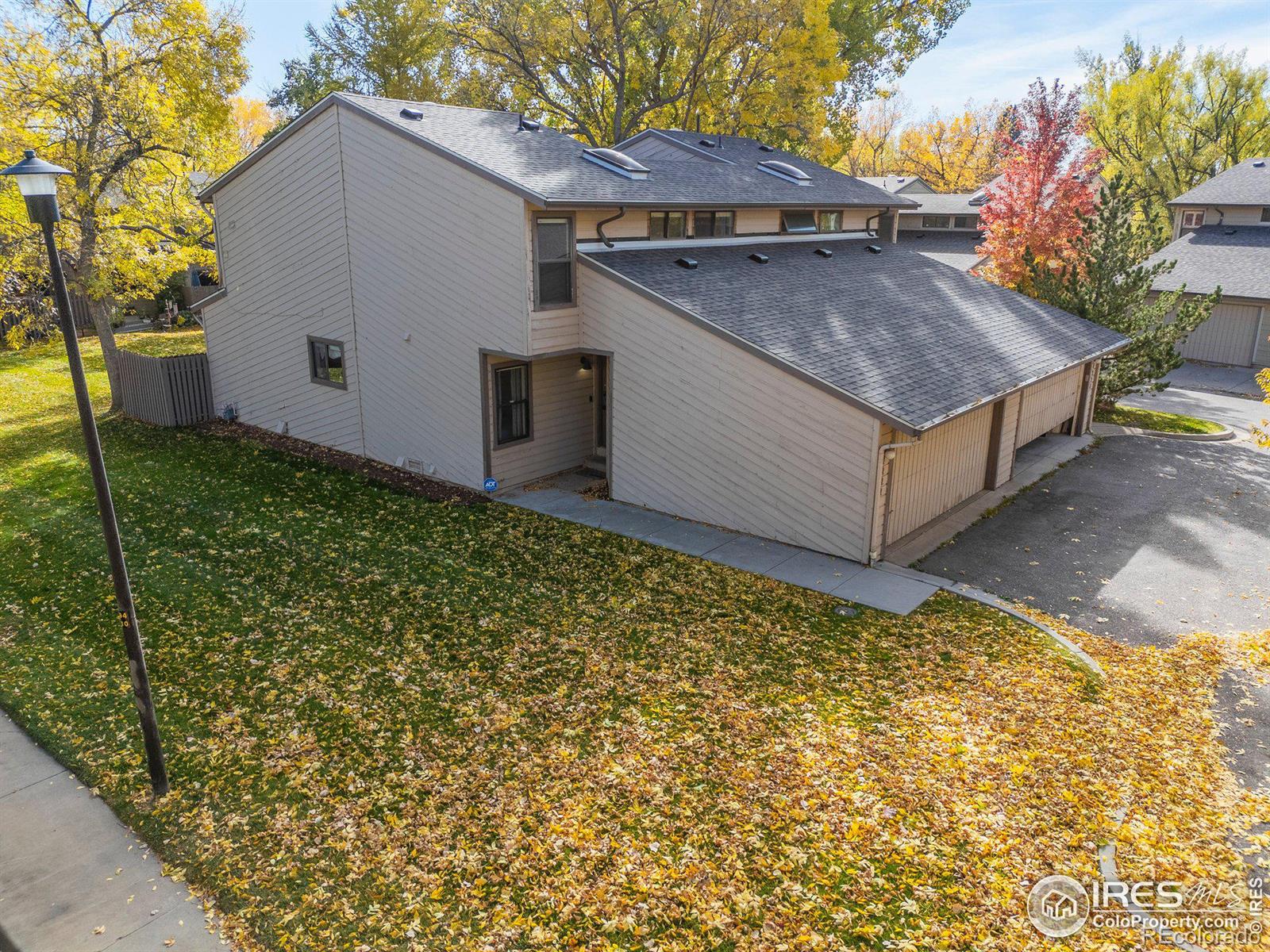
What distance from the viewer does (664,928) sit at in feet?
20.3

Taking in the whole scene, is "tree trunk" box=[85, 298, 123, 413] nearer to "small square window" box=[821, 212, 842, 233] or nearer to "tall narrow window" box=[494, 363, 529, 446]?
"tall narrow window" box=[494, 363, 529, 446]

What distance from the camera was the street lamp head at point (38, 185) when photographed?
632 centimetres

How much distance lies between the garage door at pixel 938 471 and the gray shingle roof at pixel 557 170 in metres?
6.39

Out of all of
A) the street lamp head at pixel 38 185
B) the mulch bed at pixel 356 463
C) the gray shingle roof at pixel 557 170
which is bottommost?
the mulch bed at pixel 356 463

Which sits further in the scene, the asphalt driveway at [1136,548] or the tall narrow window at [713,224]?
the tall narrow window at [713,224]

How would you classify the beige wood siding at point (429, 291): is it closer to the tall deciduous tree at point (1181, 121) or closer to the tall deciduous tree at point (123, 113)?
the tall deciduous tree at point (123, 113)

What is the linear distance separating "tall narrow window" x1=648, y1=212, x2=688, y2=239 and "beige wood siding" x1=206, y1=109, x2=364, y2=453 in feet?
19.3

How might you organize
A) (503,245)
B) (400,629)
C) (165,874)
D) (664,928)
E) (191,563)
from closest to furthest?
(664,928)
(165,874)
(400,629)
(191,563)
(503,245)

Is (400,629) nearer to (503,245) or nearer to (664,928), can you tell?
(664,928)

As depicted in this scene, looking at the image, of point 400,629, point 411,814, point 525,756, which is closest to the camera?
point 411,814

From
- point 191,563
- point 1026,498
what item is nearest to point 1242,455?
point 1026,498

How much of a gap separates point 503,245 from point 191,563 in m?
6.79

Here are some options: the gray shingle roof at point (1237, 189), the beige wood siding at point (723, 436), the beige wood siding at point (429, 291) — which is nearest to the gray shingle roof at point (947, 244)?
the gray shingle roof at point (1237, 189)

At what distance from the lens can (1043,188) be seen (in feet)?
73.2
